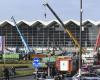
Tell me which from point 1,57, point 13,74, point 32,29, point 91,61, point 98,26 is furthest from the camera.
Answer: point 32,29

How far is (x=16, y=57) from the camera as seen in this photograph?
342ft

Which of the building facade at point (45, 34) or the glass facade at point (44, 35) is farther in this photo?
the glass facade at point (44, 35)

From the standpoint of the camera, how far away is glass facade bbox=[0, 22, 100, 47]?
520ft

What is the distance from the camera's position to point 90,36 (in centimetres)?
15850

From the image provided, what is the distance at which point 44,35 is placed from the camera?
163625 mm

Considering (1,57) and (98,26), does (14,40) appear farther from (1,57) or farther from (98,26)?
(1,57)

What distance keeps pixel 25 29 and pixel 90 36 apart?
24.3 m

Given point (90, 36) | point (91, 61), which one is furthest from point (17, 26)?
point (91, 61)

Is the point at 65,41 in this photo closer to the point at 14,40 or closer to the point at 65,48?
the point at 65,48

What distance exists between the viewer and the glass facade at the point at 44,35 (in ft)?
520

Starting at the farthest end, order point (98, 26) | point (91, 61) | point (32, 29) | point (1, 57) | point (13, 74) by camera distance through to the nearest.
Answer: point (32, 29) → point (98, 26) → point (1, 57) → point (91, 61) → point (13, 74)

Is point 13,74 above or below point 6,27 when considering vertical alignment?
below

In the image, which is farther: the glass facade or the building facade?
the glass facade

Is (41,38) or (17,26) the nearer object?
(17,26)
